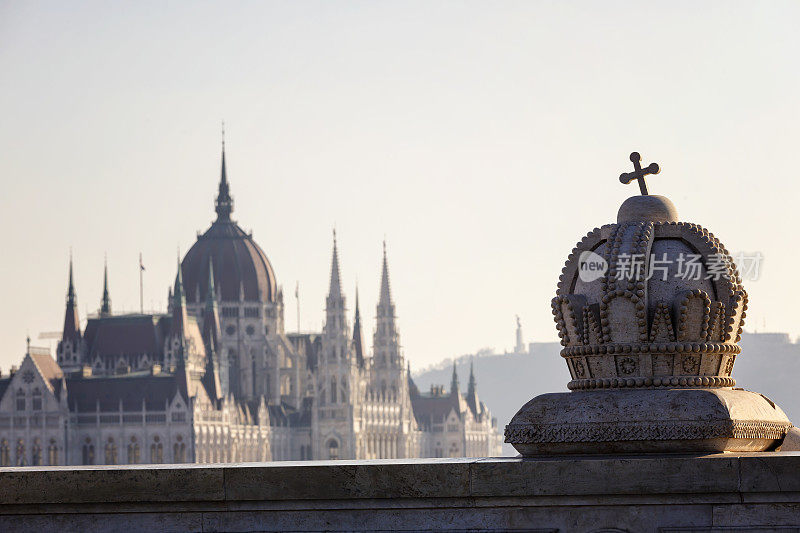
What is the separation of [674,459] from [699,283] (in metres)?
1.87

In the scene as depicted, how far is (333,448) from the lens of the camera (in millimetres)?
194875

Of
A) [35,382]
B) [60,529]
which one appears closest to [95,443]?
[35,382]

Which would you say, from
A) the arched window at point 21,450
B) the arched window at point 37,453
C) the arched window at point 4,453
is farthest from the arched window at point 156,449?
the arched window at point 4,453

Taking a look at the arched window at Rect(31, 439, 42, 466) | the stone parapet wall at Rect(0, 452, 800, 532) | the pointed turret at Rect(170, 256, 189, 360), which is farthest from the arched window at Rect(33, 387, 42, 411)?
the stone parapet wall at Rect(0, 452, 800, 532)

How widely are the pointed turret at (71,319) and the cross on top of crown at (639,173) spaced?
604 feet

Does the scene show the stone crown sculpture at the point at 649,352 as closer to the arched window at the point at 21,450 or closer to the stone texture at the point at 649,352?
the stone texture at the point at 649,352

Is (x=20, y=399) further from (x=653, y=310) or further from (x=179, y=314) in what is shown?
(x=653, y=310)

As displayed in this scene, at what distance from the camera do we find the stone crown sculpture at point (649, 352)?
1178cm

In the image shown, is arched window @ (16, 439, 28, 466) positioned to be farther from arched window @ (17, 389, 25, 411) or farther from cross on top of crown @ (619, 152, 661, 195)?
cross on top of crown @ (619, 152, 661, 195)

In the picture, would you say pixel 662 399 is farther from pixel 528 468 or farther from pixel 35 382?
pixel 35 382

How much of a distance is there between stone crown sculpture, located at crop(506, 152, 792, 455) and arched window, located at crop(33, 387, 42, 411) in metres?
168

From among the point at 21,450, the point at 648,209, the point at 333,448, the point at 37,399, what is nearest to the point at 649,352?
the point at 648,209

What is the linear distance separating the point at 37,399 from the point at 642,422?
557 ft

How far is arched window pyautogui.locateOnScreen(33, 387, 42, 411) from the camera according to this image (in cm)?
17600
